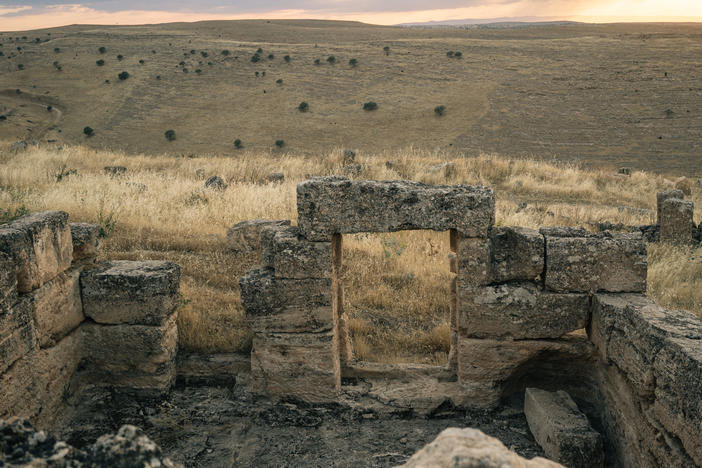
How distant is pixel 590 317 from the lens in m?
5.17

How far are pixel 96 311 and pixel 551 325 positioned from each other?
4564 mm

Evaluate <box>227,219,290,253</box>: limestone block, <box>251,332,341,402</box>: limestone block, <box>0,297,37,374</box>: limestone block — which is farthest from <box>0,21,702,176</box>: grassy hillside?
<box>0,297,37,374</box>: limestone block

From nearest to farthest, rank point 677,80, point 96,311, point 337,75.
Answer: point 96,311 → point 677,80 → point 337,75

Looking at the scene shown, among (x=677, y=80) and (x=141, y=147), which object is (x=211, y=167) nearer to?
(x=141, y=147)

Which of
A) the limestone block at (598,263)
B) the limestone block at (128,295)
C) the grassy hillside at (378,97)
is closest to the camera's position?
the limestone block at (598,263)

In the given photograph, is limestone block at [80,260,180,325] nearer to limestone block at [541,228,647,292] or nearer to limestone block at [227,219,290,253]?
limestone block at [227,219,290,253]

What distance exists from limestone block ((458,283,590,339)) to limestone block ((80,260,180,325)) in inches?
117

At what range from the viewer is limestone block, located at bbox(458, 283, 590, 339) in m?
5.13

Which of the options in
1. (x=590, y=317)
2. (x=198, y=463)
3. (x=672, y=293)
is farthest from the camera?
(x=672, y=293)

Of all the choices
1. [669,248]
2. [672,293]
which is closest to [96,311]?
[672,293]

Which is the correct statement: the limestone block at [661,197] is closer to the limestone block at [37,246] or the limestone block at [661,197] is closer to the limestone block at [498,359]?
the limestone block at [498,359]

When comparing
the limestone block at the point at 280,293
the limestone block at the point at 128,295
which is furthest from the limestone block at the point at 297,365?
the limestone block at the point at 128,295

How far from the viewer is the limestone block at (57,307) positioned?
15.9ft

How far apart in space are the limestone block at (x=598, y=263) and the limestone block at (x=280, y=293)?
2151 millimetres
